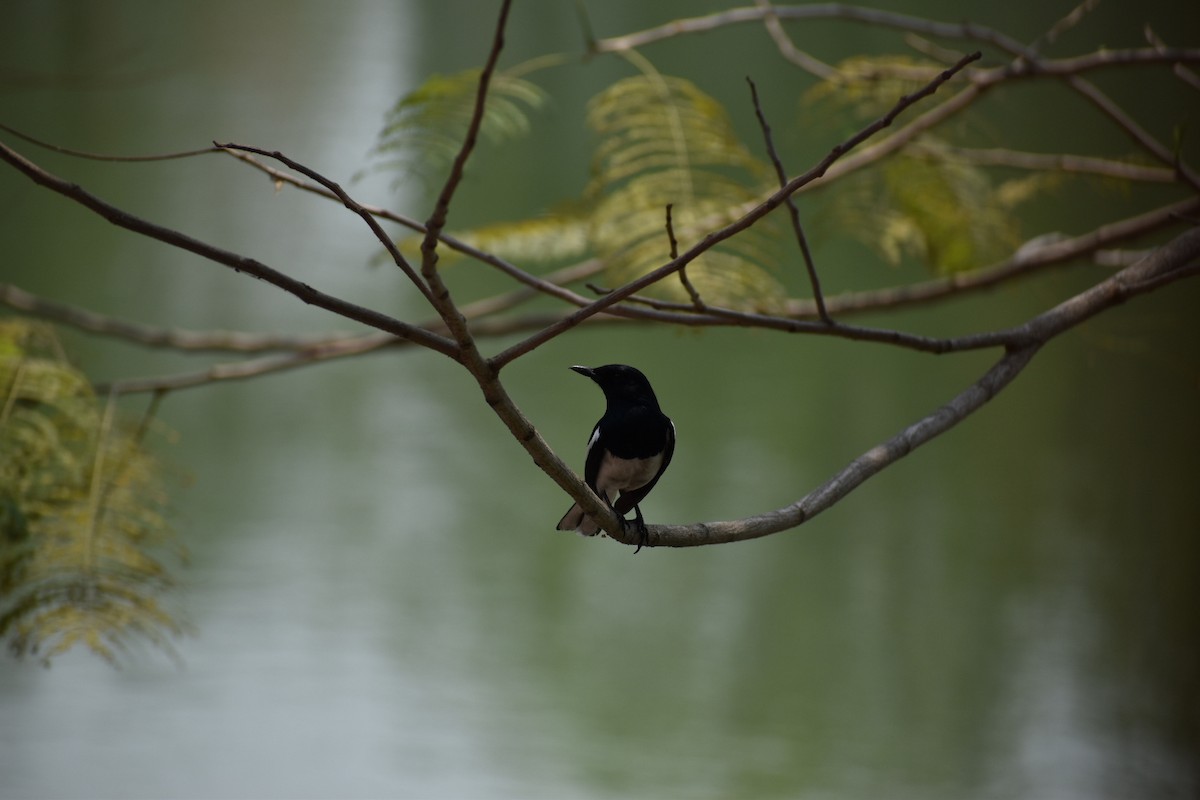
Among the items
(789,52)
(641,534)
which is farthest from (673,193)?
(641,534)

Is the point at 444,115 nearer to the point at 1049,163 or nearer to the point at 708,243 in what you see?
the point at 708,243

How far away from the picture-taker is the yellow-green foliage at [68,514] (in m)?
1.28

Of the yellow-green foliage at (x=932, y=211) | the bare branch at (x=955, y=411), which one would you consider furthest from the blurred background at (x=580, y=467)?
the bare branch at (x=955, y=411)

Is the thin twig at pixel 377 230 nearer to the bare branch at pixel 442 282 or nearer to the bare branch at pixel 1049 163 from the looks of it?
the bare branch at pixel 442 282

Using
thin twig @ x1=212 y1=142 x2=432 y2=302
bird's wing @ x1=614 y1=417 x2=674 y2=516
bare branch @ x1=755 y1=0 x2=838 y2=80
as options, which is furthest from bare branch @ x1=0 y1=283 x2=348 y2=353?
thin twig @ x1=212 y1=142 x2=432 y2=302

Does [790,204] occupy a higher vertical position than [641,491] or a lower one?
higher

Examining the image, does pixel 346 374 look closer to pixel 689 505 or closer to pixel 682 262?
pixel 689 505

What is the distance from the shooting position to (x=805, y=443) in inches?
132

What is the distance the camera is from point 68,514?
1362mm

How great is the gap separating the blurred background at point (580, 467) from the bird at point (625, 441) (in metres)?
1.98

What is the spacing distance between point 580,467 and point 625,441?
2302 millimetres

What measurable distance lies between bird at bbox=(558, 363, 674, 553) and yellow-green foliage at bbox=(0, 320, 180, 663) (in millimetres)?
742

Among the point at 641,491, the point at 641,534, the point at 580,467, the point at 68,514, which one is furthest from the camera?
the point at 580,467

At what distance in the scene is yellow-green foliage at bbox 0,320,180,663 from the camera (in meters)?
1.28
